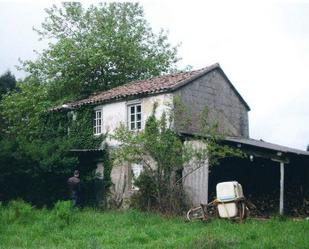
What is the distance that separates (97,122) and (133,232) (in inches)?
465

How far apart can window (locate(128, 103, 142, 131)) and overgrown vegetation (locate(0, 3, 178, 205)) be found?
2.02 meters

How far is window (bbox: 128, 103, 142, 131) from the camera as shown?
21438 mm

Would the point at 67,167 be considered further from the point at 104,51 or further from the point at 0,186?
the point at 104,51

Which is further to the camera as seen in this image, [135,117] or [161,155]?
[135,117]

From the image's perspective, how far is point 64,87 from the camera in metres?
31.7

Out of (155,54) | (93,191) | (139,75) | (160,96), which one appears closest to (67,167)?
(93,191)

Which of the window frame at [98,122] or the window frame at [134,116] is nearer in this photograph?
the window frame at [134,116]

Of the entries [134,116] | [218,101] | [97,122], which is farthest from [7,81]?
[218,101]

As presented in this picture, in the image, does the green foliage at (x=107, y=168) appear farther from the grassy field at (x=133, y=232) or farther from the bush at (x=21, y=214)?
the bush at (x=21, y=214)

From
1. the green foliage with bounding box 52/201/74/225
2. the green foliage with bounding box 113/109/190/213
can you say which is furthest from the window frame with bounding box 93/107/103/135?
the green foliage with bounding box 52/201/74/225

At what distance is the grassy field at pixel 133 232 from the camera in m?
10.5

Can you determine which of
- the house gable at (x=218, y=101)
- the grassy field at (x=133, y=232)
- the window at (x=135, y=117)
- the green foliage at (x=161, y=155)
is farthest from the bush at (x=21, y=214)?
the house gable at (x=218, y=101)

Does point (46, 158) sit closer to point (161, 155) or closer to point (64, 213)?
point (161, 155)

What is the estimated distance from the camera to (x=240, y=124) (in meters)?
24.1
